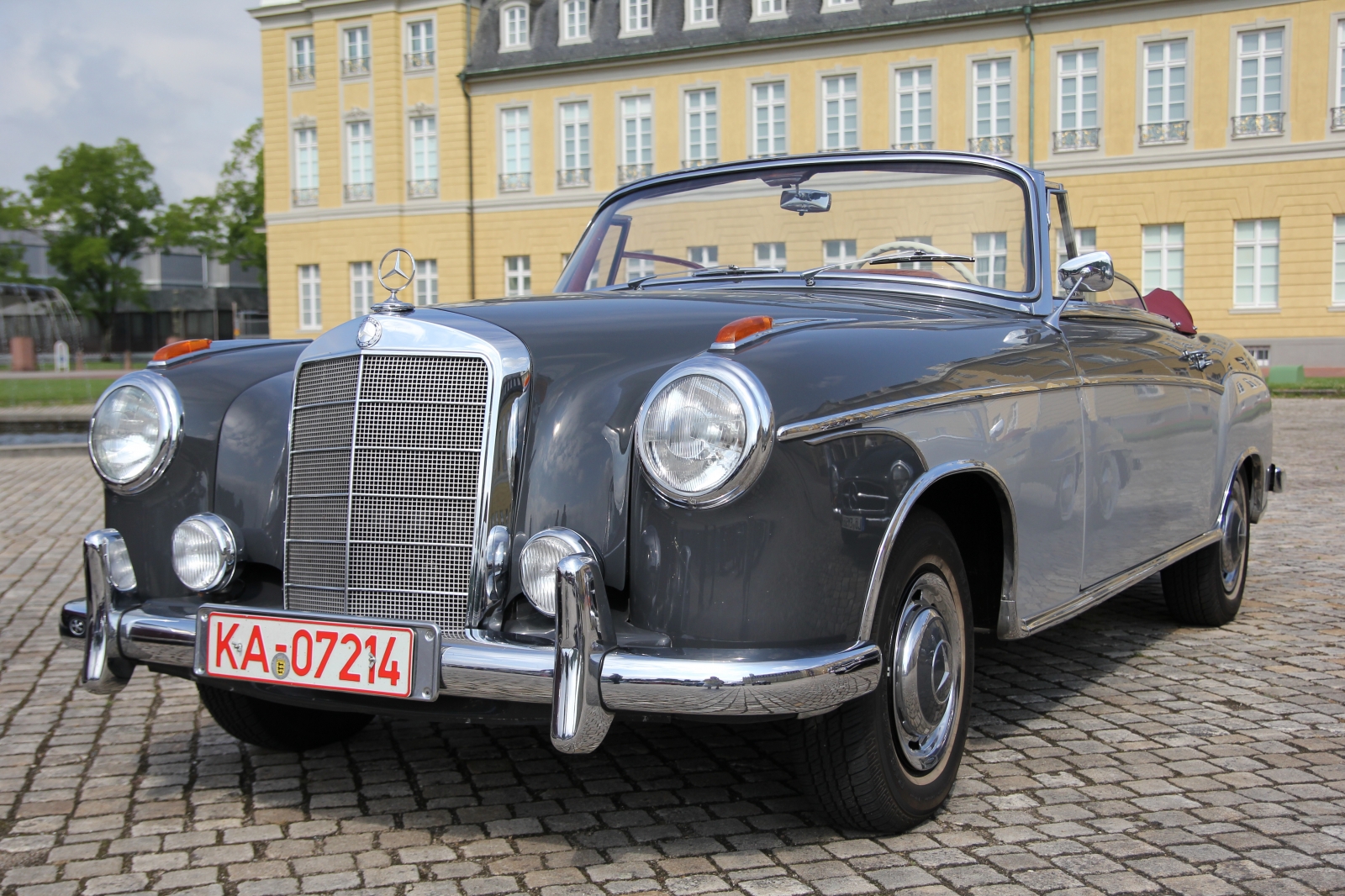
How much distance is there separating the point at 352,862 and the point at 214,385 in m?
1.29

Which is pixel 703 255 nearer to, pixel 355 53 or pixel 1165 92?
pixel 1165 92

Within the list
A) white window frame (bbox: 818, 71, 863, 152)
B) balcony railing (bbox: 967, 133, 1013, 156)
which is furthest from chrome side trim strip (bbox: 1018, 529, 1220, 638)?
white window frame (bbox: 818, 71, 863, 152)

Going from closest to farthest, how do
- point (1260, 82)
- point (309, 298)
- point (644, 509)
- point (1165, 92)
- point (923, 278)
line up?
point (644, 509) → point (923, 278) → point (1260, 82) → point (1165, 92) → point (309, 298)

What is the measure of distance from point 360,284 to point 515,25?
9.03 m

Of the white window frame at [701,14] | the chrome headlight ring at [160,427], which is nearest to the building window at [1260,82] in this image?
the white window frame at [701,14]

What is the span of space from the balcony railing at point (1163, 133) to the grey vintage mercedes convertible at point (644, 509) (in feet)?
89.8

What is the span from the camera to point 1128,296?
4.84 m

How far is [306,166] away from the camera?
38344mm

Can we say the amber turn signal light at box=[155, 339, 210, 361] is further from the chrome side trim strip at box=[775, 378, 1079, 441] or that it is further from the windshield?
the chrome side trim strip at box=[775, 378, 1079, 441]

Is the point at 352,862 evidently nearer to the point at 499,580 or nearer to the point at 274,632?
the point at 274,632

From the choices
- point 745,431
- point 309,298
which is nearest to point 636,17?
point 309,298

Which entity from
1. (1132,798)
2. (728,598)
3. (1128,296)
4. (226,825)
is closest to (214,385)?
(226,825)

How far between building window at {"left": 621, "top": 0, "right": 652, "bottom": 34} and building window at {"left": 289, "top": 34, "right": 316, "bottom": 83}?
9946 millimetres

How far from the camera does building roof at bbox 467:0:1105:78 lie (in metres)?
30.2
